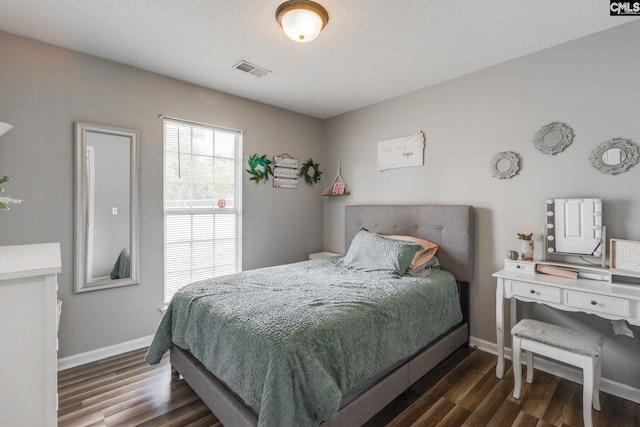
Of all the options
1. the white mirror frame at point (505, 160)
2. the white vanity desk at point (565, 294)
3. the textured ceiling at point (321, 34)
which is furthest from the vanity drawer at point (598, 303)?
the textured ceiling at point (321, 34)

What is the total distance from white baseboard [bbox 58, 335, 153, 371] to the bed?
2.69 ft

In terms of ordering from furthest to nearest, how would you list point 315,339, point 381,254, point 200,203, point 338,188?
point 338,188
point 200,203
point 381,254
point 315,339

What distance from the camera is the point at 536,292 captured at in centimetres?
208

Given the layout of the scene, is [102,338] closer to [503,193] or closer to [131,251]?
[131,251]

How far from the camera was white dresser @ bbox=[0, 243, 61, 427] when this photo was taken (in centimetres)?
108

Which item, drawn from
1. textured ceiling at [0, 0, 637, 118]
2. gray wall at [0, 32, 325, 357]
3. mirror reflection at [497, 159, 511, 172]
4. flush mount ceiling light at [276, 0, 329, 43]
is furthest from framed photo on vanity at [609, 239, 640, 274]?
gray wall at [0, 32, 325, 357]

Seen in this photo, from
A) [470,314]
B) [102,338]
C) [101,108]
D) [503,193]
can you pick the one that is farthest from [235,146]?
[470,314]

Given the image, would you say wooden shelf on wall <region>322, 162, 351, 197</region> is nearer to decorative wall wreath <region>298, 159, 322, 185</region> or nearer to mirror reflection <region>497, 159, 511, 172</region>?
decorative wall wreath <region>298, 159, 322, 185</region>

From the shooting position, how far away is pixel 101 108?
2.56 metres

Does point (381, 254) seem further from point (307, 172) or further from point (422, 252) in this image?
point (307, 172)

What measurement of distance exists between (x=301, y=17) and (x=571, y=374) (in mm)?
3159

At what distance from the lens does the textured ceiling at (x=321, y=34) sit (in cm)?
189

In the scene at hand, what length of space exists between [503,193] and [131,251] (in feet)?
11.1

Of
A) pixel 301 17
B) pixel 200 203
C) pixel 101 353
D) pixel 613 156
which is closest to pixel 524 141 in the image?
pixel 613 156
